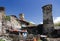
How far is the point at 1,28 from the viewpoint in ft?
72.8

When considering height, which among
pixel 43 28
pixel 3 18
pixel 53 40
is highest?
pixel 3 18

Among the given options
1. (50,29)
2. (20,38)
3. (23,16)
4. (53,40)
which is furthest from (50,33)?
(23,16)

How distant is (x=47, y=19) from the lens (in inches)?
969

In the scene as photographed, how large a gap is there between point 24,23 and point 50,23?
6.68 meters

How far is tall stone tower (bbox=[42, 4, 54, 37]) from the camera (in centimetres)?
2378

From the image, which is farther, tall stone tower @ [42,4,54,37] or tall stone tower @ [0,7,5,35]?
tall stone tower @ [42,4,54,37]

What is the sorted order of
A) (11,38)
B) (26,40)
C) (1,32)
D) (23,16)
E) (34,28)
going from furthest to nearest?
(23,16) → (34,28) → (1,32) → (11,38) → (26,40)

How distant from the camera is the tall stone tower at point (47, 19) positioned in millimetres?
23778

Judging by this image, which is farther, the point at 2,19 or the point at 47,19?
the point at 47,19

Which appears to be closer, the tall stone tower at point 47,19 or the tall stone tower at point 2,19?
the tall stone tower at point 2,19

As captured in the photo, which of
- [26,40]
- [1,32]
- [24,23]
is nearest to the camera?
[26,40]

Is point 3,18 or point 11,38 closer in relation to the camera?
point 11,38

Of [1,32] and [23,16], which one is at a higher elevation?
[23,16]

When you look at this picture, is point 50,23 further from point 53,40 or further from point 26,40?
point 26,40
